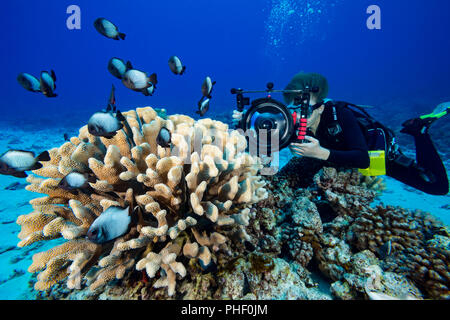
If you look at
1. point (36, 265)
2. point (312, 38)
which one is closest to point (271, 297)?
point (36, 265)

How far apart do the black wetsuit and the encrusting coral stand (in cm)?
163

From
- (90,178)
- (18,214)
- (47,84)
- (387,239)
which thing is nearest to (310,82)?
(387,239)

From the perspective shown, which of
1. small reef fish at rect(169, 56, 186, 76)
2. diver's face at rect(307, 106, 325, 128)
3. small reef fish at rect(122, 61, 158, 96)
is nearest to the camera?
small reef fish at rect(122, 61, 158, 96)

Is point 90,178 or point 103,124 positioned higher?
point 103,124

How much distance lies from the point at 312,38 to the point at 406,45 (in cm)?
4363

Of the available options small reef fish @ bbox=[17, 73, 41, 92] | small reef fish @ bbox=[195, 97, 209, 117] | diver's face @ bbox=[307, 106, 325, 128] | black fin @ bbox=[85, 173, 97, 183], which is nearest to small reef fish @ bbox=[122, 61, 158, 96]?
small reef fish @ bbox=[195, 97, 209, 117]

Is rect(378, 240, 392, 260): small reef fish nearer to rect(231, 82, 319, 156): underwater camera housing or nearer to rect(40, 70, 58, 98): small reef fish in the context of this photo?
rect(231, 82, 319, 156): underwater camera housing

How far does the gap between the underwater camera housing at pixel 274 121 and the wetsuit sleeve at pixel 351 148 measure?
0.67m

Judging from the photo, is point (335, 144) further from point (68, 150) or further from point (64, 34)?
point (64, 34)

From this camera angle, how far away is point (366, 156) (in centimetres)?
274

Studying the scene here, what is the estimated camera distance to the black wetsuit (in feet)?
8.95

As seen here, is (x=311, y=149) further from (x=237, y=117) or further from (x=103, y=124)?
(x=103, y=124)

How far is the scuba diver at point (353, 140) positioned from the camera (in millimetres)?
2646

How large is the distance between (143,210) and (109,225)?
53 cm
